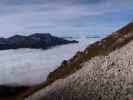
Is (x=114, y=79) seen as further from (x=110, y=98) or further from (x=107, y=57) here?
(x=107, y=57)

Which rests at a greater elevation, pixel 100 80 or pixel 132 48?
pixel 132 48

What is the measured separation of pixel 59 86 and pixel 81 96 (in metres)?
22.1

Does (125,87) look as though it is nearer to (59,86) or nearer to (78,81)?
(78,81)

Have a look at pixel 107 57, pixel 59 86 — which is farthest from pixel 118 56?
pixel 59 86

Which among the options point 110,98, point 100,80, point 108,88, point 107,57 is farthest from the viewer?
point 107,57

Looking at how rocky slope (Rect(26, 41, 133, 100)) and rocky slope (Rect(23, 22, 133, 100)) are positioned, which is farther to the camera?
rocky slope (Rect(23, 22, 133, 100))

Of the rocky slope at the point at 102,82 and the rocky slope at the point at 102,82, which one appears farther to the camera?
the rocky slope at the point at 102,82

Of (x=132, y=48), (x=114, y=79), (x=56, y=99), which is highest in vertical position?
(x=132, y=48)

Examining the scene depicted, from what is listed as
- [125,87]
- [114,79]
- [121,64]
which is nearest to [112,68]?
[121,64]

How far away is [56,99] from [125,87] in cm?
2414

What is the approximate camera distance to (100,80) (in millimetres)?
96062

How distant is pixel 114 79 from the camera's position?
91438 mm

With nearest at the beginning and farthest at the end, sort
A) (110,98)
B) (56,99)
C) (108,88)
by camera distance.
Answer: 1. (110,98)
2. (108,88)
3. (56,99)

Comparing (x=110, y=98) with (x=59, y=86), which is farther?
(x=59, y=86)
